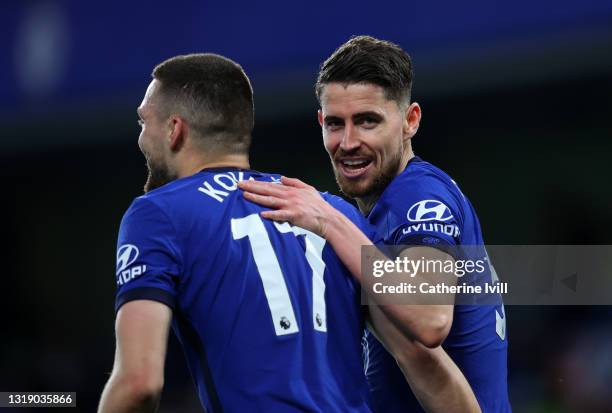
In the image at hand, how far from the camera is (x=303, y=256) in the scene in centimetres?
345

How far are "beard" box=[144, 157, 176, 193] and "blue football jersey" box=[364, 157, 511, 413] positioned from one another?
895 mm

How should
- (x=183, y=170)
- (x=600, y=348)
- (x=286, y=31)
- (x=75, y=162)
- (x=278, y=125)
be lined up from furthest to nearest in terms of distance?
(x=75, y=162), (x=278, y=125), (x=286, y=31), (x=600, y=348), (x=183, y=170)

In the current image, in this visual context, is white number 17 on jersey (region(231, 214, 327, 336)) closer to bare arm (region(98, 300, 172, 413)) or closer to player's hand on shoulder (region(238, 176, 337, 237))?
player's hand on shoulder (region(238, 176, 337, 237))

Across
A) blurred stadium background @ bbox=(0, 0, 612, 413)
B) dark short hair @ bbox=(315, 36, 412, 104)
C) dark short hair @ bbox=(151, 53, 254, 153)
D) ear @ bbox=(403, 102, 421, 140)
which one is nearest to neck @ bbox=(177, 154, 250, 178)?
dark short hair @ bbox=(151, 53, 254, 153)

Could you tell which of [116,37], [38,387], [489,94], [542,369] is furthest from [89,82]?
[542,369]

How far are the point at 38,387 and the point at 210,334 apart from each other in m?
9.40

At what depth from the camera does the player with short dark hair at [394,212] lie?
3572mm

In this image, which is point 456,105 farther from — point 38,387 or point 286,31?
point 38,387

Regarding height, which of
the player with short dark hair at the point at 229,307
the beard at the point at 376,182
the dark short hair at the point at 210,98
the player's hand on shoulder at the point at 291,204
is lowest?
the player with short dark hair at the point at 229,307

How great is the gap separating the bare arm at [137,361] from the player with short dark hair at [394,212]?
610 millimetres

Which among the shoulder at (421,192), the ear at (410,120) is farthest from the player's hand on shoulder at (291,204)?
the ear at (410,120)

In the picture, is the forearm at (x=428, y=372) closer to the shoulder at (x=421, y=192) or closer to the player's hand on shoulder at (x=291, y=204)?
the player's hand on shoulder at (x=291, y=204)

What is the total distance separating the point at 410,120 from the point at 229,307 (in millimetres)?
1725

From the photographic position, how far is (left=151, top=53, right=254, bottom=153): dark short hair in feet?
11.9
